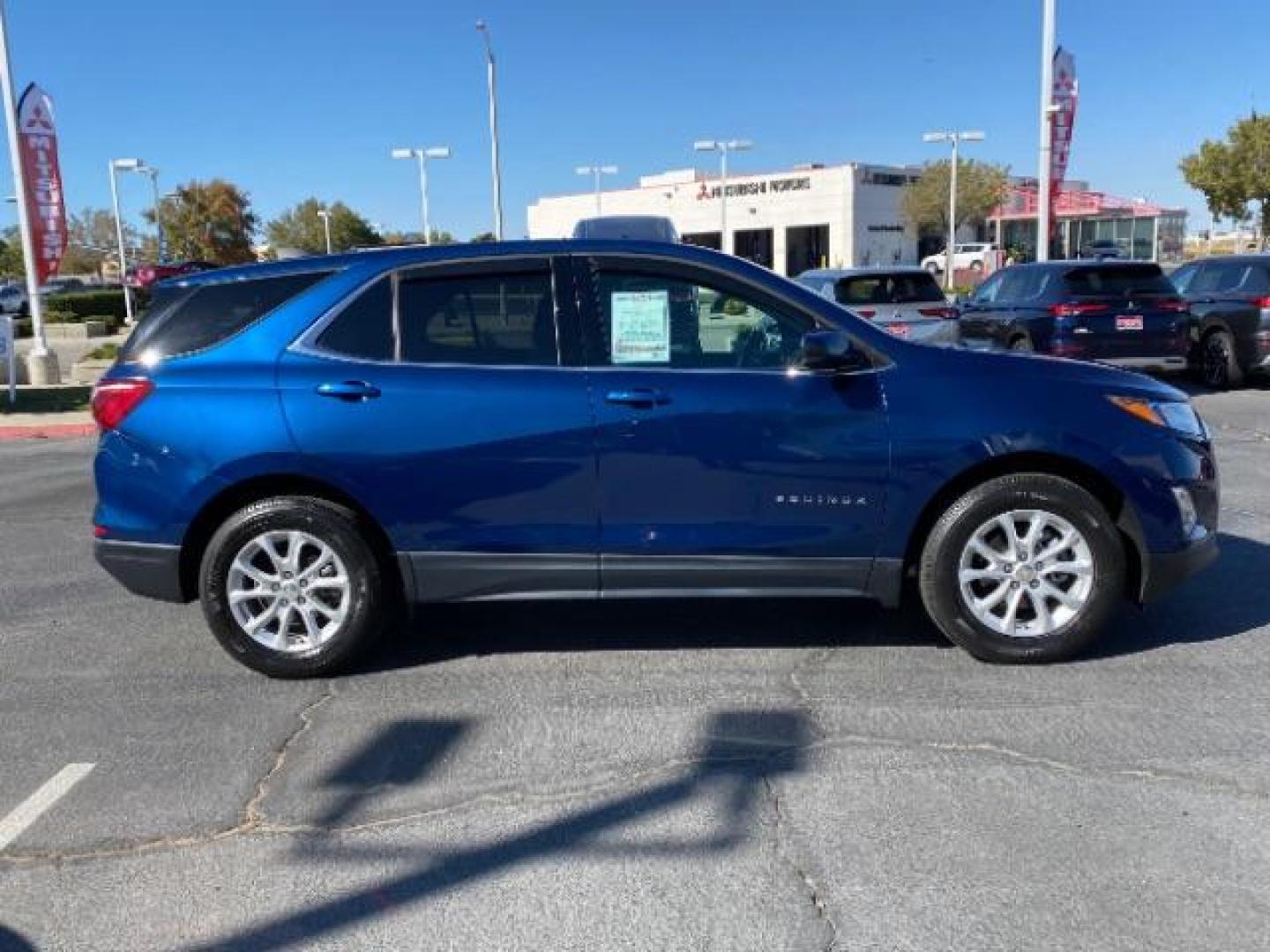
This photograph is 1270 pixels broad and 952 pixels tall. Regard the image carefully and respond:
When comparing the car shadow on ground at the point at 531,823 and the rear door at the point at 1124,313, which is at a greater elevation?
the rear door at the point at 1124,313

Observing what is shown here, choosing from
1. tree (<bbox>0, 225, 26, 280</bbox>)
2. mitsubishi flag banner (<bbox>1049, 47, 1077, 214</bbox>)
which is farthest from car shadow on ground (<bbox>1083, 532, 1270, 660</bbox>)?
tree (<bbox>0, 225, 26, 280</bbox>)

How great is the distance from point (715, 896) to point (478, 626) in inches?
102

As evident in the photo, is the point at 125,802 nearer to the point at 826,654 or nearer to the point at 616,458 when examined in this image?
the point at 616,458

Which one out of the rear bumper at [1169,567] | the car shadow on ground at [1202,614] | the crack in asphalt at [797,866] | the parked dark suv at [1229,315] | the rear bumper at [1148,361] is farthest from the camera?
the parked dark suv at [1229,315]

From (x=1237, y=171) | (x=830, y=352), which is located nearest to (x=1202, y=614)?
(x=830, y=352)

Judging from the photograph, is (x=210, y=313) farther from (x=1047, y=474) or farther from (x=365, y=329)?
(x=1047, y=474)

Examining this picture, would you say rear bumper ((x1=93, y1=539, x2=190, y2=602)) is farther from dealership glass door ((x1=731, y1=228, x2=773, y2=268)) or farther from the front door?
dealership glass door ((x1=731, y1=228, x2=773, y2=268))

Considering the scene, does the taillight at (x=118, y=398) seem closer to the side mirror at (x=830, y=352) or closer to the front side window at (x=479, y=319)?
the front side window at (x=479, y=319)

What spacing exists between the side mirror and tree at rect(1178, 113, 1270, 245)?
46.1m

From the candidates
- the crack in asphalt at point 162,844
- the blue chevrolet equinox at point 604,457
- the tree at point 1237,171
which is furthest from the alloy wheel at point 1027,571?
the tree at point 1237,171

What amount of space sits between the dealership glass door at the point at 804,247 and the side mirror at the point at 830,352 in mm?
68525

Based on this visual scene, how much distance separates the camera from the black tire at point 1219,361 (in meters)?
13.0

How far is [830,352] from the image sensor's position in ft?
13.8

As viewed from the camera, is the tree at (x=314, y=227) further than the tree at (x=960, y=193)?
Yes
